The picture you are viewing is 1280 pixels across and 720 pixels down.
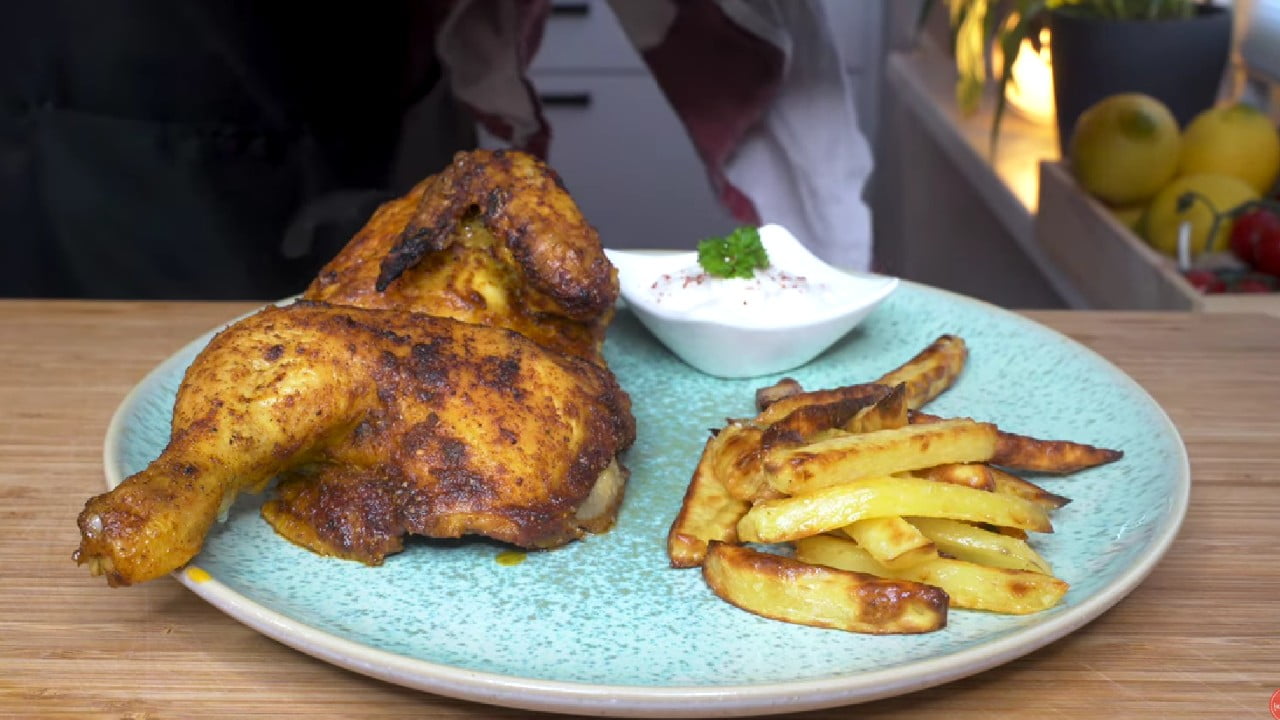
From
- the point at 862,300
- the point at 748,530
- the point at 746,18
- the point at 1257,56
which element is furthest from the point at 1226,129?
the point at 748,530

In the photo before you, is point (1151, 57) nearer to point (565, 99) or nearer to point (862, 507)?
point (862, 507)

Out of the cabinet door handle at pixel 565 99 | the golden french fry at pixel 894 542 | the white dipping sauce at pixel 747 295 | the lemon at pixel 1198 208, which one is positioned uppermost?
the golden french fry at pixel 894 542

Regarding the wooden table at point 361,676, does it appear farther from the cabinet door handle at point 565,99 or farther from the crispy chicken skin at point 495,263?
the cabinet door handle at point 565,99

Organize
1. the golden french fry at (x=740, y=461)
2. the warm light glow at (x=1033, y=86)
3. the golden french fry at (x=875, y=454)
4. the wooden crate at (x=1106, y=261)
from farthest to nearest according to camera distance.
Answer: the warm light glow at (x=1033, y=86) → the wooden crate at (x=1106, y=261) → the golden french fry at (x=740, y=461) → the golden french fry at (x=875, y=454)

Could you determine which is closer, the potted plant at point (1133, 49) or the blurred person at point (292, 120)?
the blurred person at point (292, 120)

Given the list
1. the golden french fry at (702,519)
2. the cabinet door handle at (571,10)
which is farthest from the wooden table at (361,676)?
the cabinet door handle at (571,10)

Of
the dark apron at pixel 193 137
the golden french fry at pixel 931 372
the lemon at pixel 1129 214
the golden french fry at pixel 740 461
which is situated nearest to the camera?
the golden french fry at pixel 740 461
